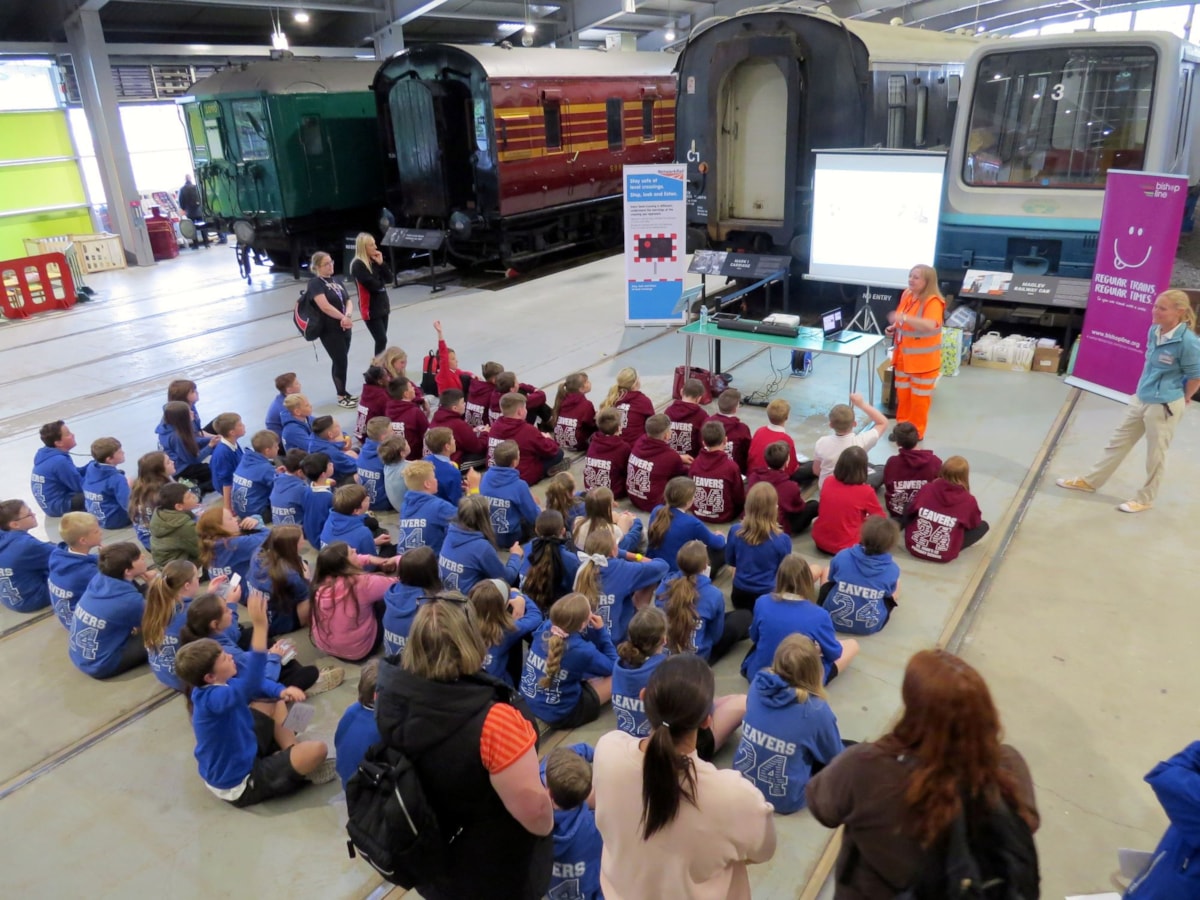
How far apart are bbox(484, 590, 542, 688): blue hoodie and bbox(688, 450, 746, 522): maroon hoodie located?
1.77m

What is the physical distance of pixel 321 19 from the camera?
18.7 m

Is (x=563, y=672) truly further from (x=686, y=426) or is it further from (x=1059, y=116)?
(x=1059, y=116)

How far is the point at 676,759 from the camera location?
6.82ft

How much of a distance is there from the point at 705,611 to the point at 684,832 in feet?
6.39

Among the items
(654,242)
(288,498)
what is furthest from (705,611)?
(654,242)

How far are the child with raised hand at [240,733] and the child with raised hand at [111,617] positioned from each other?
1.10m

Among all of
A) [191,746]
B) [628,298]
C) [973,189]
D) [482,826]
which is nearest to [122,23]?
[628,298]

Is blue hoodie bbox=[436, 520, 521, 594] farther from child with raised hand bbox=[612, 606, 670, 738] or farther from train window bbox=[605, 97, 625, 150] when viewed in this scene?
train window bbox=[605, 97, 625, 150]

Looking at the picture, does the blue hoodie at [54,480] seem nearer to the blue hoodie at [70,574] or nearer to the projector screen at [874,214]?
the blue hoodie at [70,574]

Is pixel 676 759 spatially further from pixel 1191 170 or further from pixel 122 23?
pixel 122 23

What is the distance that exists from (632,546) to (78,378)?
8.13 m

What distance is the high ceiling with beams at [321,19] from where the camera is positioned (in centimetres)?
1539

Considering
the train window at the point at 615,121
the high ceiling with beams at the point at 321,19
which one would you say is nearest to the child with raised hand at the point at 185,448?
the train window at the point at 615,121

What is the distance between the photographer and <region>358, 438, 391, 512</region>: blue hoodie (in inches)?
238
